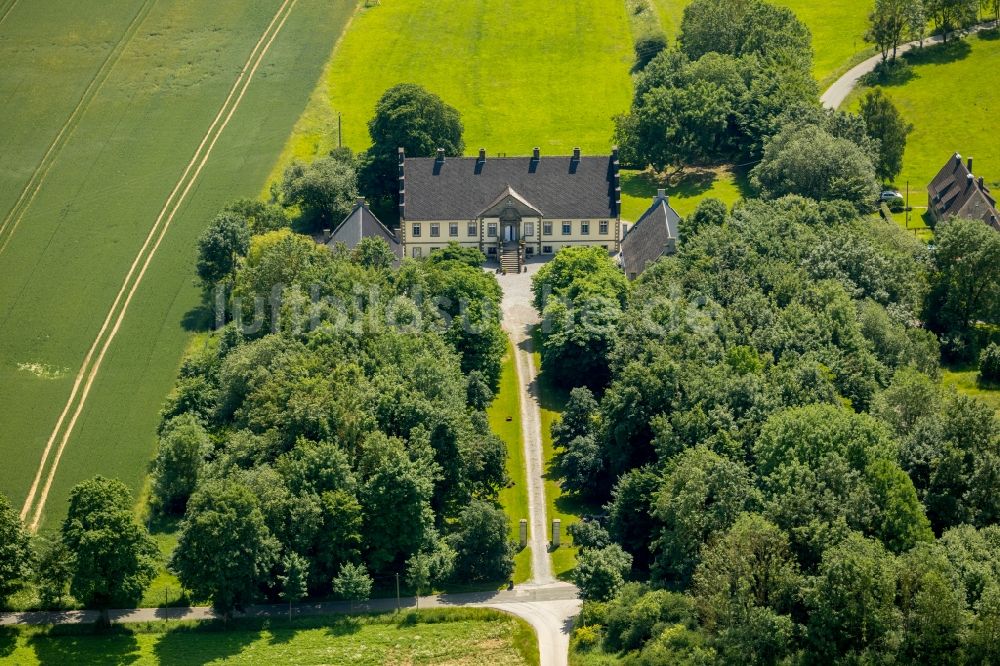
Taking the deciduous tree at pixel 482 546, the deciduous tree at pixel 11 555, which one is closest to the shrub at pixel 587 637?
the deciduous tree at pixel 482 546

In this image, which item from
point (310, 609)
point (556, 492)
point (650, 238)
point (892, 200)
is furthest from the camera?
point (892, 200)

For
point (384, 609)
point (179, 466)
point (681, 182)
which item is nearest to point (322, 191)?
point (681, 182)

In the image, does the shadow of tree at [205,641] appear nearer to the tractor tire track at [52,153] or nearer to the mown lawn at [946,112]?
the tractor tire track at [52,153]

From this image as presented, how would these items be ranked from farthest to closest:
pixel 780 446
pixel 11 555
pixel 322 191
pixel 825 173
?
pixel 322 191 → pixel 825 173 → pixel 11 555 → pixel 780 446

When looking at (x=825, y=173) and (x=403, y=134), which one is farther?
(x=403, y=134)

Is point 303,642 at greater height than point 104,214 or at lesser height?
lesser

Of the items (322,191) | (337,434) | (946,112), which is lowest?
(337,434)

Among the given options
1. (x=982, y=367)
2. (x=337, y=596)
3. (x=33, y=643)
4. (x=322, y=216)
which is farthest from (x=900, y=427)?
(x=322, y=216)

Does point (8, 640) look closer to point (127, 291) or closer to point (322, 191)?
point (127, 291)
